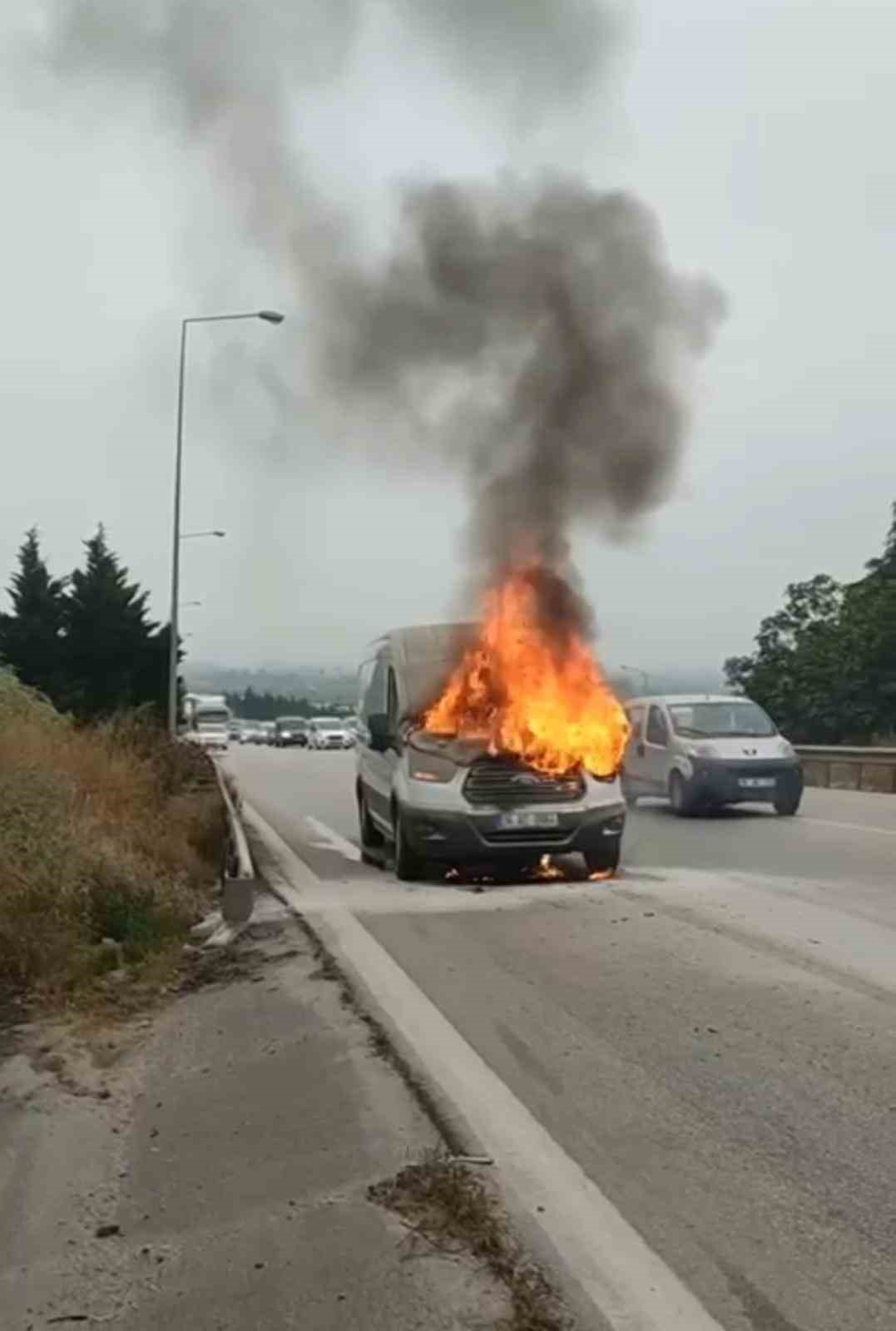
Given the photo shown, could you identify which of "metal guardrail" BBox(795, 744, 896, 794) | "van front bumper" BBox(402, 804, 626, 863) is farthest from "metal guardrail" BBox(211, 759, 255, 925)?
"metal guardrail" BBox(795, 744, 896, 794)

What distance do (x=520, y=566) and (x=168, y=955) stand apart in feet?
17.5

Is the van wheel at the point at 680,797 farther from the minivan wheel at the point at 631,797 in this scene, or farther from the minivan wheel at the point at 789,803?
the minivan wheel at the point at 631,797

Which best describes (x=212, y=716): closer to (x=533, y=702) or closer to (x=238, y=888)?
(x=533, y=702)

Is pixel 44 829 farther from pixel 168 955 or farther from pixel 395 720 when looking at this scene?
pixel 395 720

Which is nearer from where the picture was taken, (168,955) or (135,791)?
(168,955)

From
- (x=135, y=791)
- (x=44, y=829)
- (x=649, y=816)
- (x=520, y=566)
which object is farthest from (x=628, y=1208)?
(x=649, y=816)

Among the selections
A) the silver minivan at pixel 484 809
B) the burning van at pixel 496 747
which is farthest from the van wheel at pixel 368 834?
the silver minivan at pixel 484 809

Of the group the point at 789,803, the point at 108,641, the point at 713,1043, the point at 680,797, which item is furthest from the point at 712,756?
the point at 108,641

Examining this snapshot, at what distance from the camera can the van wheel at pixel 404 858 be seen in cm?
1016

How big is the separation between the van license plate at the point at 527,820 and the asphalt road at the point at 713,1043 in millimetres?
466

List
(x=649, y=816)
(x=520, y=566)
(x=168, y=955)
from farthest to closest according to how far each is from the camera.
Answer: (x=649, y=816) → (x=520, y=566) → (x=168, y=955)

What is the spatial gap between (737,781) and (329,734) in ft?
134

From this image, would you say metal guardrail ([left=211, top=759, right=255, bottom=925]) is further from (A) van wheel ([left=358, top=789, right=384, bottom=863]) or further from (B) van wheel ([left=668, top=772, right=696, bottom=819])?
(B) van wheel ([left=668, top=772, right=696, bottom=819])

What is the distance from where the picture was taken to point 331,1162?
418 cm
